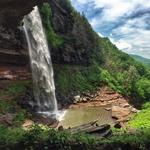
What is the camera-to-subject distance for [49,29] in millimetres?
62625

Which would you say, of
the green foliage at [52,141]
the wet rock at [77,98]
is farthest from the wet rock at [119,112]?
the green foliage at [52,141]

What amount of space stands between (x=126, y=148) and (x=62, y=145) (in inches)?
121

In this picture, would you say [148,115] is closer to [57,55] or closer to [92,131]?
[57,55]

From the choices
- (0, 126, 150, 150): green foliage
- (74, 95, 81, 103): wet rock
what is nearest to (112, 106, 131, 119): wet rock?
(74, 95, 81, 103): wet rock

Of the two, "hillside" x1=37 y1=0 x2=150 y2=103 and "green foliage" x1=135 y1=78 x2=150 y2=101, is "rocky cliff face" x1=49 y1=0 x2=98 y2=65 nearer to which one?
"hillside" x1=37 y1=0 x2=150 y2=103

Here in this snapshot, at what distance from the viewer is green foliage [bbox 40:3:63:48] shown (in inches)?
2420

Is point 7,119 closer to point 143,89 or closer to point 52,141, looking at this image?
point 52,141

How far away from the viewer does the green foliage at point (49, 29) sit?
202 feet

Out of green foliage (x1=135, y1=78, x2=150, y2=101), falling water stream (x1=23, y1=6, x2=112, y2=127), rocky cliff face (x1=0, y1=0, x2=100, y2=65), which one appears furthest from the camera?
green foliage (x1=135, y1=78, x2=150, y2=101)

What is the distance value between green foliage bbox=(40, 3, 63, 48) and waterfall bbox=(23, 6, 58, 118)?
13.7 ft

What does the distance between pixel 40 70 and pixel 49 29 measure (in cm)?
1082

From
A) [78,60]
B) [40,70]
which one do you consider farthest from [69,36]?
[40,70]

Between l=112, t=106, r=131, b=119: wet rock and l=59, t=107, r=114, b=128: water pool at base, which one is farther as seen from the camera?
l=112, t=106, r=131, b=119: wet rock

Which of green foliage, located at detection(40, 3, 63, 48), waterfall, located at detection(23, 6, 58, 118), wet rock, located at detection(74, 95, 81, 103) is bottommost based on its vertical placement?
wet rock, located at detection(74, 95, 81, 103)
